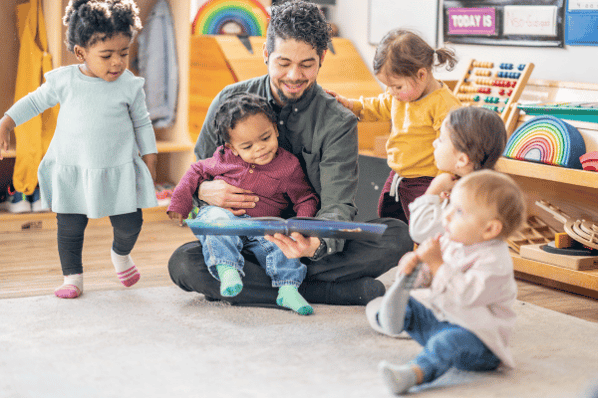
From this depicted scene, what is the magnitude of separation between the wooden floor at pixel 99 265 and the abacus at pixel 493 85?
25.5 inches

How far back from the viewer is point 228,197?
1.95 metres

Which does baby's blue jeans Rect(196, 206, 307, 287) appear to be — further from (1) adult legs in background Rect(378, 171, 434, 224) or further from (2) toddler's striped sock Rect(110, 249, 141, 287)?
(1) adult legs in background Rect(378, 171, 434, 224)

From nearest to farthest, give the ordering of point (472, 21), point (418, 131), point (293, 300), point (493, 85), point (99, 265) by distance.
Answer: point (293, 300) → point (418, 131) → point (99, 265) → point (493, 85) → point (472, 21)

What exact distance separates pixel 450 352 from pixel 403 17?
2.20 m

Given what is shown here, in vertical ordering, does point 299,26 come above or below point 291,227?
above

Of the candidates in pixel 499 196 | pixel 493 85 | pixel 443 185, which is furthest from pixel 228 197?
pixel 493 85

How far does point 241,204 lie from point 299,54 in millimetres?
443

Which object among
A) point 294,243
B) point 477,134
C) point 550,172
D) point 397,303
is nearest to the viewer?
point 397,303

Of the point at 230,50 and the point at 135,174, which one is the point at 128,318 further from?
the point at 230,50

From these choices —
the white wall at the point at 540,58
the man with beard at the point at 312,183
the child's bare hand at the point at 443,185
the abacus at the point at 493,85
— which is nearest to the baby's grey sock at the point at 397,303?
the child's bare hand at the point at 443,185

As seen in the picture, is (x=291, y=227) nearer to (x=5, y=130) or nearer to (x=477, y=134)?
(x=477, y=134)

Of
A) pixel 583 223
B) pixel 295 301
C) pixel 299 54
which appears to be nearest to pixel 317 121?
pixel 299 54

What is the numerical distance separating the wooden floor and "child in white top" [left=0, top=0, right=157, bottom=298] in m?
0.19

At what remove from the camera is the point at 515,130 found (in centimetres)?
239
